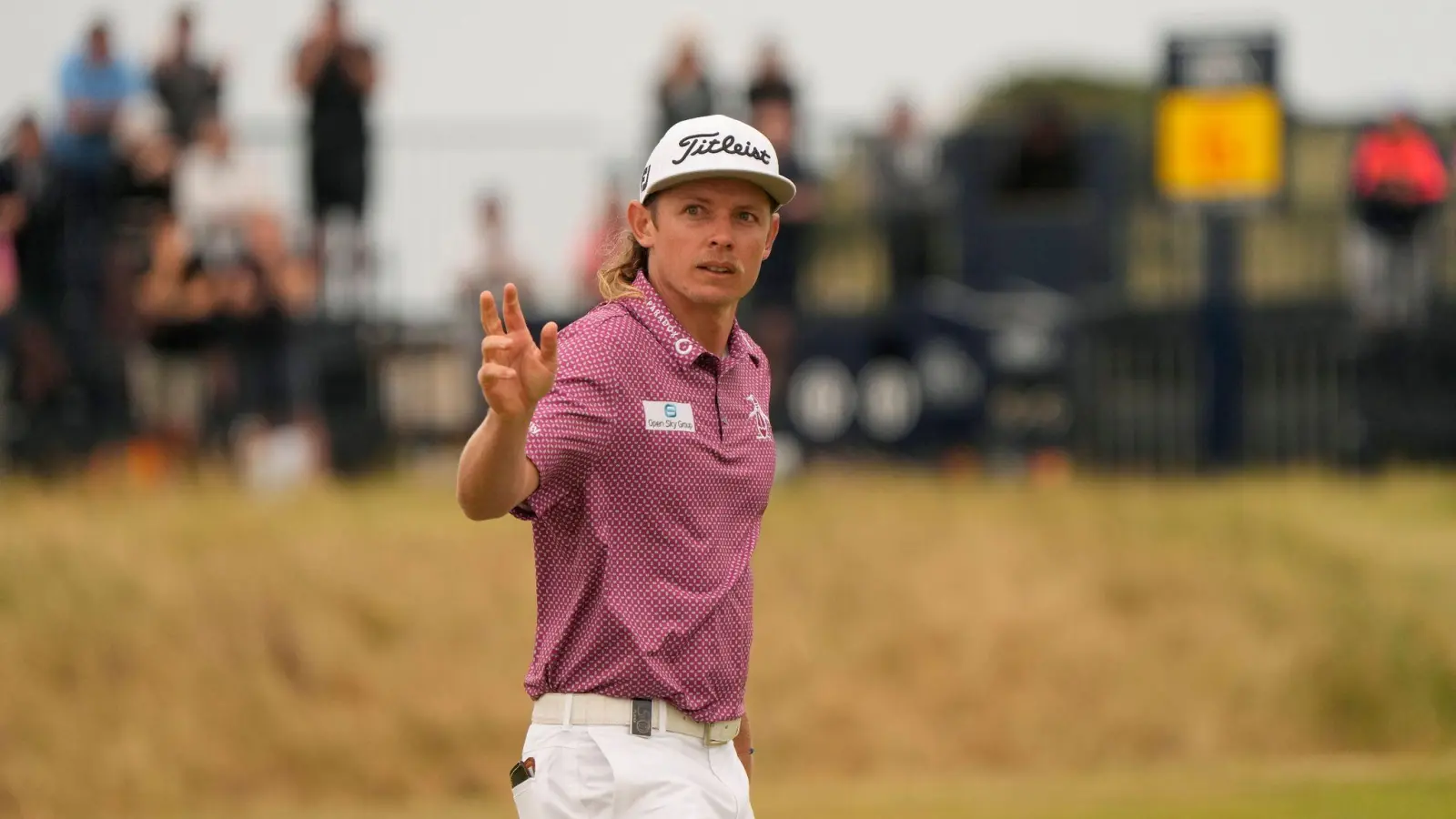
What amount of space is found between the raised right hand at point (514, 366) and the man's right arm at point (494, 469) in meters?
0.03

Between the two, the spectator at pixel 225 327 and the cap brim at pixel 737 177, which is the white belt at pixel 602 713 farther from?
the spectator at pixel 225 327

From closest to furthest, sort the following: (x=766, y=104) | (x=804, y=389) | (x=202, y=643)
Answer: (x=202, y=643), (x=766, y=104), (x=804, y=389)

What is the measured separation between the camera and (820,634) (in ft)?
60.1

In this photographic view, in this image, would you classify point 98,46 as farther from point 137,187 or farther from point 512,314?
point 512,314

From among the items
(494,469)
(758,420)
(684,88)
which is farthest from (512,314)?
(684,88)

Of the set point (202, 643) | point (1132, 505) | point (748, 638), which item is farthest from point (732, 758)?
point (1132, 505)

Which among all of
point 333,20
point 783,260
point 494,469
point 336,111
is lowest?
point 494,469

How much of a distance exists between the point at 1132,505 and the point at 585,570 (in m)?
13.9

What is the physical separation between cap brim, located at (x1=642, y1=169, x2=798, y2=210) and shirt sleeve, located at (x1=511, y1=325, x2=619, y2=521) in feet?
1.30

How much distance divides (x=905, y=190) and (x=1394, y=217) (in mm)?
3777

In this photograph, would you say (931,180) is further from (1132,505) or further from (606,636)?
(606,636)

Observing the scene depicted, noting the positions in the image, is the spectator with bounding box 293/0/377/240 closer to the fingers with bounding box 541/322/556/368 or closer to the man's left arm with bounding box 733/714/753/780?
the man's left arm with bounding box 733/714/753/780

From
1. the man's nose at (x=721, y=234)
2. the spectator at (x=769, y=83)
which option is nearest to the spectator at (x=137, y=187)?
the spectator at (x=769, y=83)

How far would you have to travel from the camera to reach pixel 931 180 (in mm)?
20000
